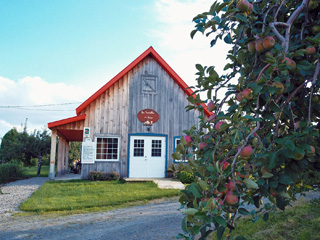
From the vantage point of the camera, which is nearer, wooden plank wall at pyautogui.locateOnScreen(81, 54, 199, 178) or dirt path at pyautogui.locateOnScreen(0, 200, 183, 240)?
dirt path at pyautogui.locateOnScreen(0, 200, 183, 240)

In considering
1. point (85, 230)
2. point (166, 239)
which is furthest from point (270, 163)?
point (85, 230)

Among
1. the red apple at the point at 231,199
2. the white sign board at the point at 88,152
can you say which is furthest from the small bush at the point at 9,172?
the red apple at the point at 231,199

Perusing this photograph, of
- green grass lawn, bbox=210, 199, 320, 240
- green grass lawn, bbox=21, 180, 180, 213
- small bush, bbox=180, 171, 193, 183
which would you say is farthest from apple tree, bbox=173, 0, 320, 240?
small bush, bbox=180, 171, 193, 183

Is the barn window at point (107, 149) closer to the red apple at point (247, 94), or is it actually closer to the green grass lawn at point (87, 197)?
the green grass lawn at point (87, 197)

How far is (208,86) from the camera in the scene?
175 centimetres

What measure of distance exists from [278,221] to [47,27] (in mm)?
8898

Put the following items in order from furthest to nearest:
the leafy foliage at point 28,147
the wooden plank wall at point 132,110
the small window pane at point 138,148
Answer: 1. the leafy foliage at point 28,147
2. the small window pane at point 138,148
3. the wooden plank wall at point 132,110

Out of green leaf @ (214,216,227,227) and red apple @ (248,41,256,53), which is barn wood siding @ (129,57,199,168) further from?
green leaf @ (214,216,227,227)

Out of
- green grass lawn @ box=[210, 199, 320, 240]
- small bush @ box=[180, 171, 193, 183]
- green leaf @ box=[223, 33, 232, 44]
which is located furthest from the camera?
small bush @ box=[180, 171, 193, 183]

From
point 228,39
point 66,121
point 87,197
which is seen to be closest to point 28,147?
point 66,121

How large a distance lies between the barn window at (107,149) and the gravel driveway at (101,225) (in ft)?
18.8

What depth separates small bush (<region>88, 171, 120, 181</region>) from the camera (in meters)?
12.3

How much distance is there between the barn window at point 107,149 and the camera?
12898mm

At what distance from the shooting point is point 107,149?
12969 mm
